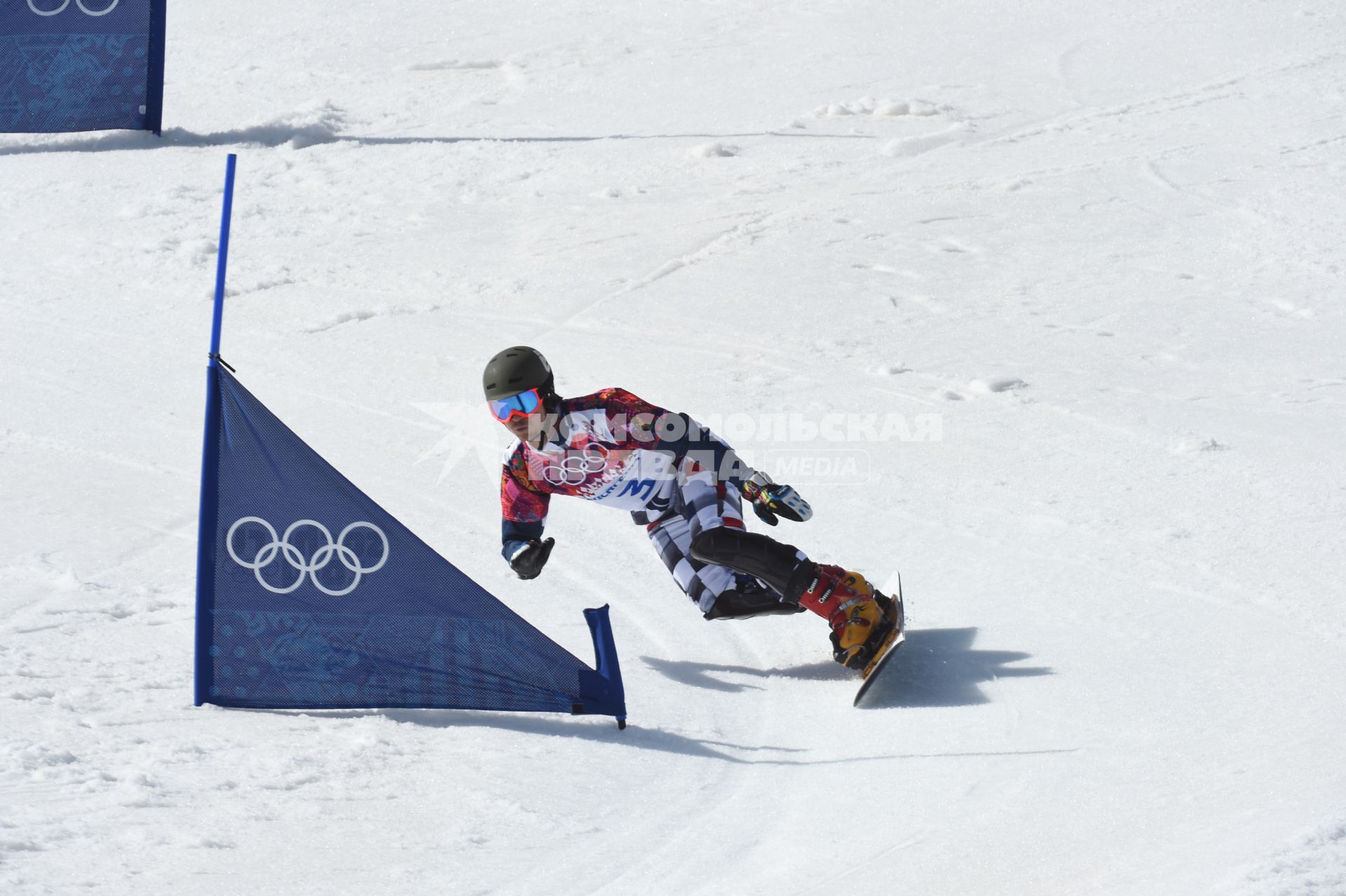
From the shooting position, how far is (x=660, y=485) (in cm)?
571

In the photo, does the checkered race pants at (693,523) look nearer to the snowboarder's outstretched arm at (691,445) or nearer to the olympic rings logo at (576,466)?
the snowboarder's outstretched arm at (691,445)

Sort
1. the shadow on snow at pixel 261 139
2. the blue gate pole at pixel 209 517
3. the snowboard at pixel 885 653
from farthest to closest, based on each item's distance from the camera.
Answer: the shadow on snow at pixel 261 139 → the snowboard at pixel 885 653 → the blue gate pole at pixel 209 517

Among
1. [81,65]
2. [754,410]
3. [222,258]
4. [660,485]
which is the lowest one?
[660,485]

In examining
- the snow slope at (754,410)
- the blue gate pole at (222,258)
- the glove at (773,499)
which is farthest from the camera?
the glove at (773,499)

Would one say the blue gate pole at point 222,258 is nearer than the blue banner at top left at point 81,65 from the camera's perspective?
Yes

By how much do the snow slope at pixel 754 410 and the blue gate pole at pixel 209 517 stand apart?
226mm

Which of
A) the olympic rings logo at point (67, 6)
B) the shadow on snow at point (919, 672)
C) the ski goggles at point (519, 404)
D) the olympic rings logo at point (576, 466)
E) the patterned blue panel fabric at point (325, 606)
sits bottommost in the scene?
the shadow on snow at point (919, 672)

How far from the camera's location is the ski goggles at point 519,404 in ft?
17.7

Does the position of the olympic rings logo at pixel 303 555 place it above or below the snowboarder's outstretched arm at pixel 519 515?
below

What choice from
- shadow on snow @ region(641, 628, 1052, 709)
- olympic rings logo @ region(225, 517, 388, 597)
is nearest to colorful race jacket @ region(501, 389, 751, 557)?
olympic rings logo @ region(225, 517, 388, 597)

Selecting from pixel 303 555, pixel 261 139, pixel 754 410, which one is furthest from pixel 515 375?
pixel 261 139

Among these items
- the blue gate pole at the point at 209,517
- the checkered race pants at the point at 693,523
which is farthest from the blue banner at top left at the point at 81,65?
the checkered race pants at the point at 693,523

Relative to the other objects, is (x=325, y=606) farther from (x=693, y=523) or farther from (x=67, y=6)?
(x=67, y=6)

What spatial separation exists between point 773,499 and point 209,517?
7.19ft
